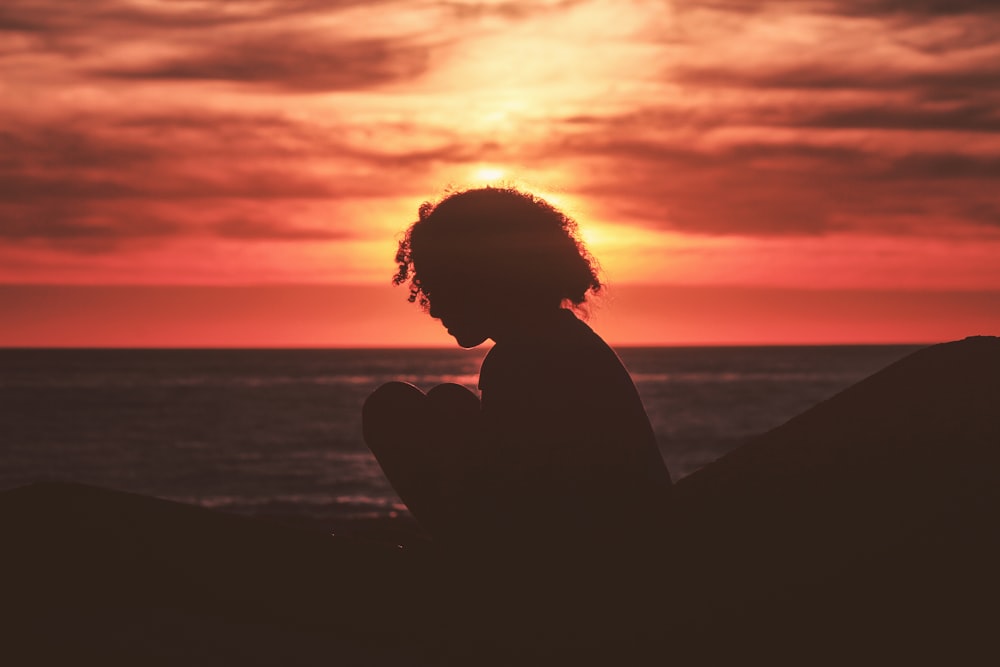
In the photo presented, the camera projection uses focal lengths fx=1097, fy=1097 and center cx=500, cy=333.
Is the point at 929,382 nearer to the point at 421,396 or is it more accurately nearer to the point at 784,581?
the point at 784,581

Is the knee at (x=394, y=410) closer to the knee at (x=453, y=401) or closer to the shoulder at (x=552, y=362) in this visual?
the knee at (x=453, y=401)

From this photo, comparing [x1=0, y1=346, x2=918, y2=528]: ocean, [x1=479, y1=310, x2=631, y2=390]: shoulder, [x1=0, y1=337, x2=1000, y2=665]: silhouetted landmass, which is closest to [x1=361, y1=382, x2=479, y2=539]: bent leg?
[x1=0, y1=337, x2=1000, y2=665]: silhouetted landmass

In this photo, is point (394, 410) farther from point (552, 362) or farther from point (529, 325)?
point (552, 362)

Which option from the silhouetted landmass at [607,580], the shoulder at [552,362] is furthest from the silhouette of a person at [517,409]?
the silhouetted landmass at [607,580]

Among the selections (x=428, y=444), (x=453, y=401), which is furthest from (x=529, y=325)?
(x=428, y=444)

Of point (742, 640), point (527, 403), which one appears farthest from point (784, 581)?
point (527, 403)

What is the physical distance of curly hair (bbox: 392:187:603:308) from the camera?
12.6ft

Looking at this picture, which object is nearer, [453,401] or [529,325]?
[529,325]

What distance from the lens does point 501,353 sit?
3.58 meters

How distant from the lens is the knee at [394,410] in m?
3.96

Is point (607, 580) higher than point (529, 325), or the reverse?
point (529, 325)

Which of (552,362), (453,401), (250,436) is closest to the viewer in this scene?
(552,362)

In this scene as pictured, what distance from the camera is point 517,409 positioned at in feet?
11.6

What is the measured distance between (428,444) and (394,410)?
0.18 metres
